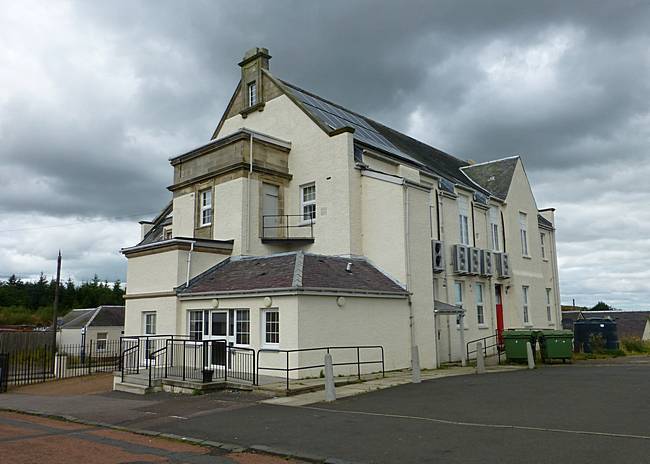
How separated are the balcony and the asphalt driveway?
8.97m

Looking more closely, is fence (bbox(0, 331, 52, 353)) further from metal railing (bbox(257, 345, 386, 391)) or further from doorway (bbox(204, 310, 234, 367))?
metal railing (bbox(257, 345, 386, 391))

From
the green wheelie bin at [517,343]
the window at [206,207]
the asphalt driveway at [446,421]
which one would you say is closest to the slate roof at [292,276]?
the window at [206,207]

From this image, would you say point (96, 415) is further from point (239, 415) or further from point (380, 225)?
point (380, 225)

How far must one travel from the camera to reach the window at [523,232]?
108 feet

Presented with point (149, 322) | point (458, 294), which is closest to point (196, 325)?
point (149, 322)

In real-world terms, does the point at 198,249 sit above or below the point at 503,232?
below

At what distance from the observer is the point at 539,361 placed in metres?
22.8

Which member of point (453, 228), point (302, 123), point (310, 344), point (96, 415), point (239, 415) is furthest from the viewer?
point (453, 228)

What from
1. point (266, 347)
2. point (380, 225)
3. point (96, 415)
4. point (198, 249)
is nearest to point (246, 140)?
point (198, 249)

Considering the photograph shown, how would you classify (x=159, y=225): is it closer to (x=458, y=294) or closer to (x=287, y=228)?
(x=287, y=228)

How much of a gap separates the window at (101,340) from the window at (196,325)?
2502cm

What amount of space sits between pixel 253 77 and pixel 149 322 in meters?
12.6

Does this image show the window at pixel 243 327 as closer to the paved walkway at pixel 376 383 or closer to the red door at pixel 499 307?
the paved walkway at pixel 376 383

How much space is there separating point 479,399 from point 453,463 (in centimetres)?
553
